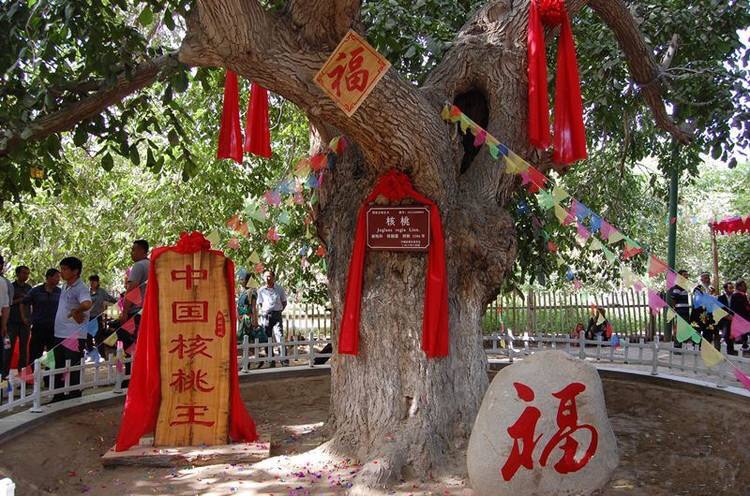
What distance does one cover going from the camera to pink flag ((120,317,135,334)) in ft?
23.2

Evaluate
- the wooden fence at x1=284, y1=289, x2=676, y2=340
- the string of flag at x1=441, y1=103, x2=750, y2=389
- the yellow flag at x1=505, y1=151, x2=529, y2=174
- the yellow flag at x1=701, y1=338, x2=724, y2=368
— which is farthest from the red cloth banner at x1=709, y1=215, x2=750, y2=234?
the yellow flag at x1=701, y1=338, x2=724, y2=368

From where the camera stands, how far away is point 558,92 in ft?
18.7

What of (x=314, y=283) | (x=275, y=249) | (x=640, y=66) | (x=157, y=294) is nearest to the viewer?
(x=157, y=294)

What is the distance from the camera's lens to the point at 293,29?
14.8ft

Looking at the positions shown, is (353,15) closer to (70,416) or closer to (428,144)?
(428,144)

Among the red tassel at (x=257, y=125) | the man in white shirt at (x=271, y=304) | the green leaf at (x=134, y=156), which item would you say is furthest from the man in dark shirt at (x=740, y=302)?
the green leaf at (x=134, y=156)

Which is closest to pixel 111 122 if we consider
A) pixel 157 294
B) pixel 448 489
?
pixel 157 294

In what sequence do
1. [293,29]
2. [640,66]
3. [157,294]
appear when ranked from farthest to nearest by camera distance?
[640,66], [157,294], [293,29]

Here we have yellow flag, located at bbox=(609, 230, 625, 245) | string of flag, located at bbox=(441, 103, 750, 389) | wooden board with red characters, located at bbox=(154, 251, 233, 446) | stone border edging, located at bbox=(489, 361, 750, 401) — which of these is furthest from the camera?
stone border edging, located at bbox=(489, 361, 750, 401)

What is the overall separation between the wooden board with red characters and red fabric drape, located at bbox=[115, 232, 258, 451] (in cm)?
4

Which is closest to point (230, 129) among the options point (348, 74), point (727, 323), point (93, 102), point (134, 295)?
point (93, 102)

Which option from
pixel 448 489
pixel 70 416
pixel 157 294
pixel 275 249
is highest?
pixel 275 249

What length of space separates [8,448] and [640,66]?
6.42m

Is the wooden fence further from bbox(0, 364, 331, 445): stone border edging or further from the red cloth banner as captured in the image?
bbox(0, 364, 331, 445): stone border edging
